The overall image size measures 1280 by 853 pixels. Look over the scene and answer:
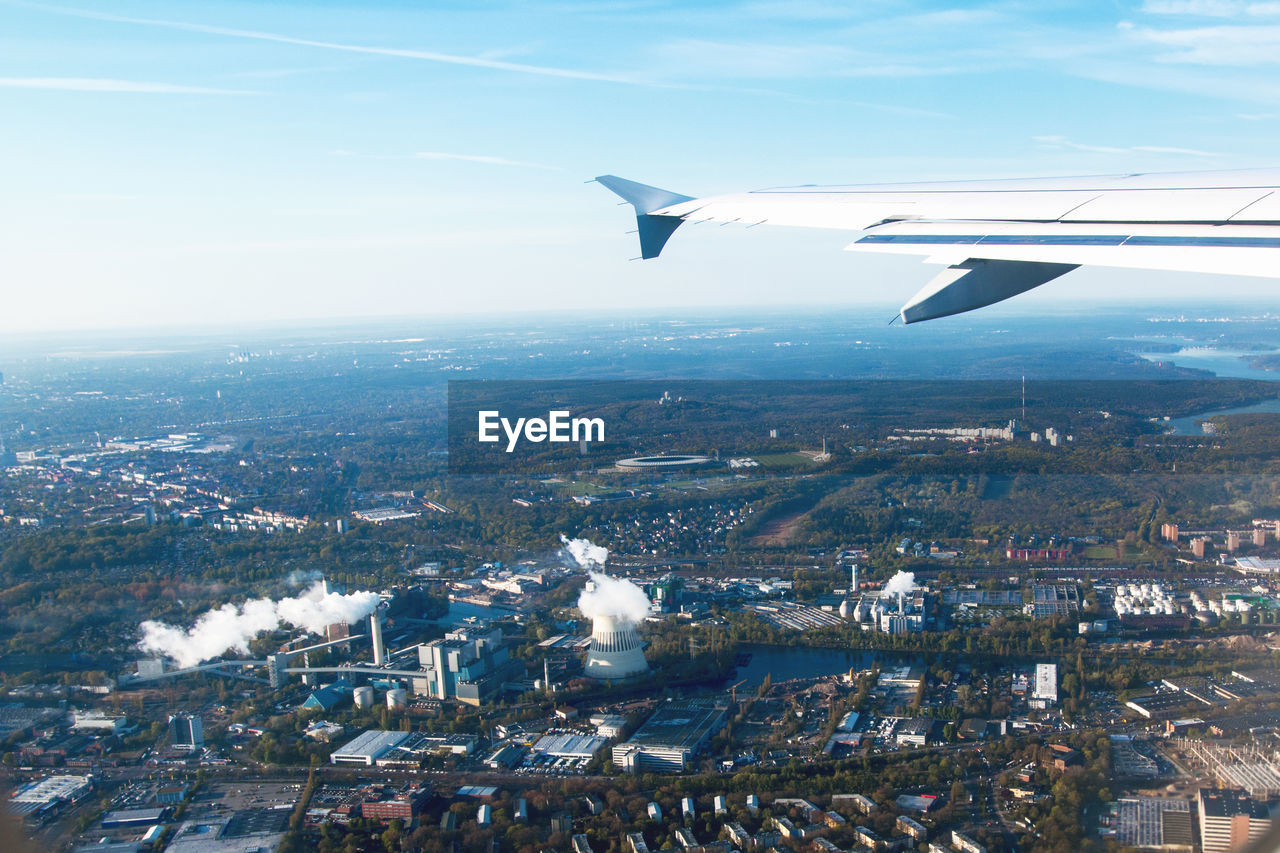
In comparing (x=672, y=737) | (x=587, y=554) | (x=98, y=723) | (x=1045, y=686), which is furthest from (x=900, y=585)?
(x=98, y=723)

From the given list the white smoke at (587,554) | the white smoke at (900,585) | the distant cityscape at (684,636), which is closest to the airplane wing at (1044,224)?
the distant cityscape at (684,636)

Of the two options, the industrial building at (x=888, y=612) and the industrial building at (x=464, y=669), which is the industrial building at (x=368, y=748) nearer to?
the industrial building at (x=464, y=669)

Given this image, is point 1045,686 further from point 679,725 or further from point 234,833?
point 234,833

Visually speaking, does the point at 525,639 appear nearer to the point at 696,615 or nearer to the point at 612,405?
the point at 696,615

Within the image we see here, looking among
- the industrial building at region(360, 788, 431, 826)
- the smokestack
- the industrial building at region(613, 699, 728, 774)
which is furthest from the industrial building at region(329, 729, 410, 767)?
the smokestack

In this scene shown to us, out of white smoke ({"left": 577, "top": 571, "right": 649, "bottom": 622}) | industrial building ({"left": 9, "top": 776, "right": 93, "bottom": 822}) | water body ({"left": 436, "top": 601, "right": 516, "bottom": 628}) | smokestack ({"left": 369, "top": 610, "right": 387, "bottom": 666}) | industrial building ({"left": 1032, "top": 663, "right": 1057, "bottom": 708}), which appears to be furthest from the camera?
water body ({"left": 436, "top": 601, "right": 516, "bottom": 628})

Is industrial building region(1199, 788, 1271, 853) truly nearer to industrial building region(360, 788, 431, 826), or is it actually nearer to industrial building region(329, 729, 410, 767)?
industrial building region(360, 788, 431, 826)

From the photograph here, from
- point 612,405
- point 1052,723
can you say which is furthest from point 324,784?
point 612,405
